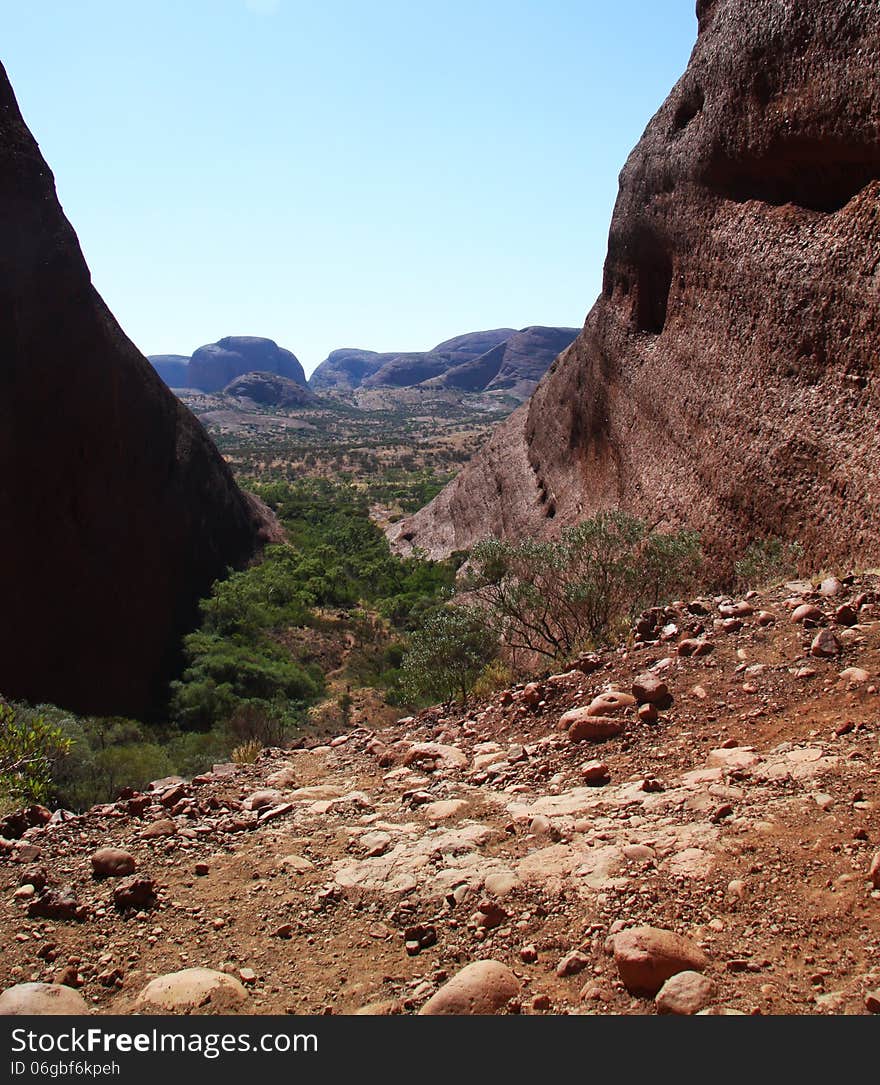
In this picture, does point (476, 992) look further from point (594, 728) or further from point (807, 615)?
point (807, 615)

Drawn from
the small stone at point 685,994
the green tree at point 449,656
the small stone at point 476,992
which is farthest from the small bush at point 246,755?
the small stone at point 685,994

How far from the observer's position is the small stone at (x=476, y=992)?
115 inches

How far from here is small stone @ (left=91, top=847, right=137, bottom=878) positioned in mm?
4414

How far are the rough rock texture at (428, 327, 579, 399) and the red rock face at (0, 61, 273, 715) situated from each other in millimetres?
160845

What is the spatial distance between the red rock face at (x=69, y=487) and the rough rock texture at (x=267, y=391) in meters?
128

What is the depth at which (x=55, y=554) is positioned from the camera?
1410 centimetres

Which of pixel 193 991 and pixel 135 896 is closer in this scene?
pixel 193 991

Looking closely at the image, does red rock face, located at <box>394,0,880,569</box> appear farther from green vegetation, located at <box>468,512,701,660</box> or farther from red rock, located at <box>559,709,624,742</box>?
red rock, located at <box>559,709,624,742</box>

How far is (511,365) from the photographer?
184 meters

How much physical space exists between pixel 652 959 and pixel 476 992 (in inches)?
25.3

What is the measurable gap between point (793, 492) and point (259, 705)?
29.6 ft

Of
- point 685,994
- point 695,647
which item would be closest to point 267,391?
point 695,647

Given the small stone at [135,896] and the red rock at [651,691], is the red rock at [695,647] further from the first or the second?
the small stone at [135,896]

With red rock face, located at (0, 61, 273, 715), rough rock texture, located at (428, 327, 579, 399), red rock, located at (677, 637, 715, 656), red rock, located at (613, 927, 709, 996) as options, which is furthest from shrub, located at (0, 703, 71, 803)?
rough rock texture, located at (428, 327, 579, 399)
